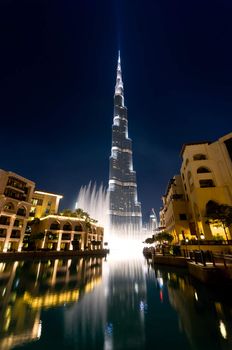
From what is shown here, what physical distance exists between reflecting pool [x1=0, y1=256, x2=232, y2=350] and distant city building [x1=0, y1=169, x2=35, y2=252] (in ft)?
127

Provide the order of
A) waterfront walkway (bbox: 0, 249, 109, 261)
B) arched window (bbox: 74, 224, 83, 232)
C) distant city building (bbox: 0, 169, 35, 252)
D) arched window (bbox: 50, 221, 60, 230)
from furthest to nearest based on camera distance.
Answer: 1. arched window (bbox: 74, 224, 83, 232)
2. arched window (bbox: 50, 221, 60, 230)
3. distant city building (bbox: 0, 169, 35, 252)
4. waterfront walkway (bbox: 0, 249, 109, 261)

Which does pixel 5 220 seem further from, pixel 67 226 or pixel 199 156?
pixel 199 156

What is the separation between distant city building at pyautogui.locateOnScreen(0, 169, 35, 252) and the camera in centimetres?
4769

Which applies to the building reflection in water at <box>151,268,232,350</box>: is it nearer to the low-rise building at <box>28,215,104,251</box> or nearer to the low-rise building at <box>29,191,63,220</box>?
the low-rise building at <box>28,215,104,251</box>

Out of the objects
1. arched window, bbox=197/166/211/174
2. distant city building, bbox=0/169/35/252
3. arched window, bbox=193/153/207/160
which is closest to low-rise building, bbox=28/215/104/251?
distant city building, bbox=0/169/35/252

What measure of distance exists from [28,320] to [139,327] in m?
6.04

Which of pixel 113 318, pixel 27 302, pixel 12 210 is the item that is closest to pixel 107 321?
pixel 113 318

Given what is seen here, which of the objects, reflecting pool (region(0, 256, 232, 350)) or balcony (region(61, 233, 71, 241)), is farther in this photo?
balcony (region(61, 233, 71, 241))

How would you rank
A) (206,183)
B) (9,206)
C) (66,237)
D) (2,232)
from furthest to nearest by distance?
(66,237) < (9,206) < (2,232) < (206,183)

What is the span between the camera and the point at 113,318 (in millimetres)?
9859

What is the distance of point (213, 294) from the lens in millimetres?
13992

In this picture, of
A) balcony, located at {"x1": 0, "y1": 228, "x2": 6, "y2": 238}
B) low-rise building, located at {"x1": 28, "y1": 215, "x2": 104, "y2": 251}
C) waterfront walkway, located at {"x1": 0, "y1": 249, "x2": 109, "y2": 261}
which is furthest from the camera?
low-rise building, located at {"x1": 28, "y1": 215, "x2": 104, "y2": 251}

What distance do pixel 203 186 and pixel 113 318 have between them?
38.6m

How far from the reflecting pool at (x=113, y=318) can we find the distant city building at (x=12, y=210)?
38.7 meters
